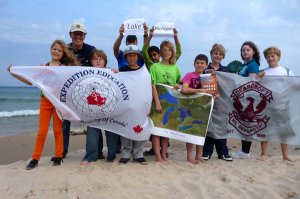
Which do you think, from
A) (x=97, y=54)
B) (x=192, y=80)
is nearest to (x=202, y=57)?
(x=192, y=80)

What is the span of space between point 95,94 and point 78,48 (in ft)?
3.48

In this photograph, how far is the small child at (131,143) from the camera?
520cm

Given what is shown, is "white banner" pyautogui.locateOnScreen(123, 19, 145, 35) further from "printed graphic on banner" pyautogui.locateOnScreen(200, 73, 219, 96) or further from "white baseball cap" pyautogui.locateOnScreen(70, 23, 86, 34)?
"printed graphic on banner" pyautogui.locateOnScreen(200, 73, 219, 96)

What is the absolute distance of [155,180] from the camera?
4.55 m

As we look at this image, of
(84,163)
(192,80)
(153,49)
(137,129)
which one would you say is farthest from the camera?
(153,49)

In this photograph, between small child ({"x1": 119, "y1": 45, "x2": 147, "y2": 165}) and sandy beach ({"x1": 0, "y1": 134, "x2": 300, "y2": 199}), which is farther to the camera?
small child ({"x1": 119, "y1": 45, "x2": 147, "y2": 165})

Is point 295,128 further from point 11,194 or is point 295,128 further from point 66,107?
point 11,194

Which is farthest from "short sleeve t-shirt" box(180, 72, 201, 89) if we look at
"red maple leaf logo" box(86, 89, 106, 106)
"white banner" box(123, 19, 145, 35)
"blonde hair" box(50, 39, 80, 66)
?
"blonde hair" box(50, 39, 80, 66)

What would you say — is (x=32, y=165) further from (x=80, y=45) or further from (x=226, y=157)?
(x=226, y=157)

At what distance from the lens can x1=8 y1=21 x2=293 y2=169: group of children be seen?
5.05 meters

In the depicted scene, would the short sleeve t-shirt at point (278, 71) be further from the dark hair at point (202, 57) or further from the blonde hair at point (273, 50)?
the dark hair at point (202, 57)

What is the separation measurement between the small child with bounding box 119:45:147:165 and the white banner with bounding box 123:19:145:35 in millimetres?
246

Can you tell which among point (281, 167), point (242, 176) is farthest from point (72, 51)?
point (281, 167)

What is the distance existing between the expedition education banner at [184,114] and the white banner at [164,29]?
0.91 metres
